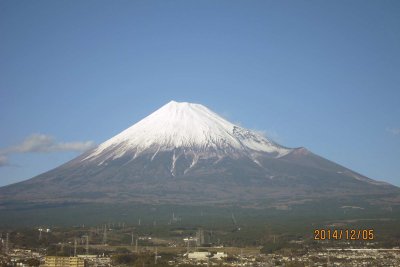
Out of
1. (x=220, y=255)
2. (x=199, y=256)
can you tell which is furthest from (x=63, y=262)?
(x=220, y=255)

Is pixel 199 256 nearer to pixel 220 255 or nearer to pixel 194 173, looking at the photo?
pixel 220 255

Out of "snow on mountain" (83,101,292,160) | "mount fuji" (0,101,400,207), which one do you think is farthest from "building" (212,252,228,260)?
"snow on mountain" (83,101,292,160)

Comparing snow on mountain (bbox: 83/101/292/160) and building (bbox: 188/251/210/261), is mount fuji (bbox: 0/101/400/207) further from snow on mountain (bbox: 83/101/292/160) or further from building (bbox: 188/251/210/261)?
building (bbox: 188/251/210/261)

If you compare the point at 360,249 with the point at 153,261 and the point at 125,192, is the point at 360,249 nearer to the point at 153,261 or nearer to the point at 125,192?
the point at 153,261
